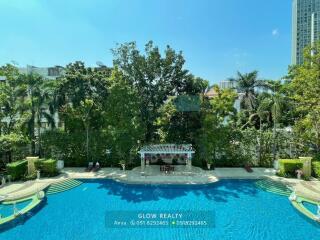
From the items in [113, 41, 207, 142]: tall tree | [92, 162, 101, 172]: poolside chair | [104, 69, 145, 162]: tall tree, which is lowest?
[92, 162, 101, 172]: poolside chair

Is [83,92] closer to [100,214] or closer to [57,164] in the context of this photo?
[57,164]

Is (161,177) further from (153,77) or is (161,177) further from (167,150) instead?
(153,77)

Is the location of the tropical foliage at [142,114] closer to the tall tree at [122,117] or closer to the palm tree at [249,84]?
the tall tree at [122,117]

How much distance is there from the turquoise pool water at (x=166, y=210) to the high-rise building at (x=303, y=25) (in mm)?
90607

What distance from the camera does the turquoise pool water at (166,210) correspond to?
12438 millimetres

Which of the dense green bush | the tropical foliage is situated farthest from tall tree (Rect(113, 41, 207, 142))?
the dense green bush

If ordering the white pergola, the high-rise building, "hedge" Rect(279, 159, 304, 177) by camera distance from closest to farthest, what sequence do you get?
"hedge" Rect(279, 159, 304, 177) < the white pergola < the high-rise building

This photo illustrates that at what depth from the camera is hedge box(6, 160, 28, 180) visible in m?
20.7

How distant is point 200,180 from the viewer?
2077 centimetres

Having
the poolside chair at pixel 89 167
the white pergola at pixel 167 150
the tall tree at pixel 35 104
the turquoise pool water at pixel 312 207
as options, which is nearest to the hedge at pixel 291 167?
the turquoise pool water at pixel 312 207

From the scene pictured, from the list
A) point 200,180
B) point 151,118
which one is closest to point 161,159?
point 151,118

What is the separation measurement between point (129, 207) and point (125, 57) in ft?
51.4

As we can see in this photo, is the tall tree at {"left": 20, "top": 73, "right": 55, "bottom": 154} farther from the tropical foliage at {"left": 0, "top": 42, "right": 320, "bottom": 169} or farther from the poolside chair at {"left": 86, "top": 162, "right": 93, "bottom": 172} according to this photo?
the poolside chair at {"left": 86, "top": 162, "right": 93, "bottom": 172}

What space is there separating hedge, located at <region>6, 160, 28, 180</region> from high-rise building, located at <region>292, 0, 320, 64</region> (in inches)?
3752
